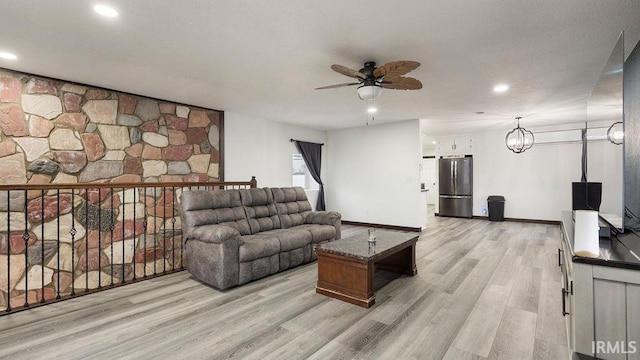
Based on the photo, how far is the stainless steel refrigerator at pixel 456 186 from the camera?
8.12 metres

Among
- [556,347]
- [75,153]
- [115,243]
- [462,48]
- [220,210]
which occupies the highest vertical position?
[462,48]

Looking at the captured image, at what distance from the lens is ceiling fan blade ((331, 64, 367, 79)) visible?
258 centimetres

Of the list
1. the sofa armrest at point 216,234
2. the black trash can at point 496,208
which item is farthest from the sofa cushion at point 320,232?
the black trash can at point 496,208

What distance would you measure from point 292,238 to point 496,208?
6185mm

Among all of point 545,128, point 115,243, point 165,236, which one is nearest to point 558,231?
point 545,128

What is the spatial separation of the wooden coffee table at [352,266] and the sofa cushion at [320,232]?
0.86 m

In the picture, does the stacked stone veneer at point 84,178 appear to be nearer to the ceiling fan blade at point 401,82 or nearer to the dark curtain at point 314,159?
the dark curtain at point 314,159

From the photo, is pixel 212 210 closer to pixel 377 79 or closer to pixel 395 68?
pixel 377 79

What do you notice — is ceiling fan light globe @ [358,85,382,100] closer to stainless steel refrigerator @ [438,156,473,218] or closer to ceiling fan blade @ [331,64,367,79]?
ceiling fan blade @ [331,64,367,79]

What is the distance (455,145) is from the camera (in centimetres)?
839

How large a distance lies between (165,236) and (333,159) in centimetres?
455

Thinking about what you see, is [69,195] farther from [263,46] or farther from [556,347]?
[556,347]

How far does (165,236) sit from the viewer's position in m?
4.48

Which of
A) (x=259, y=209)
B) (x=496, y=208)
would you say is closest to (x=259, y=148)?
(x=259, y=209)
